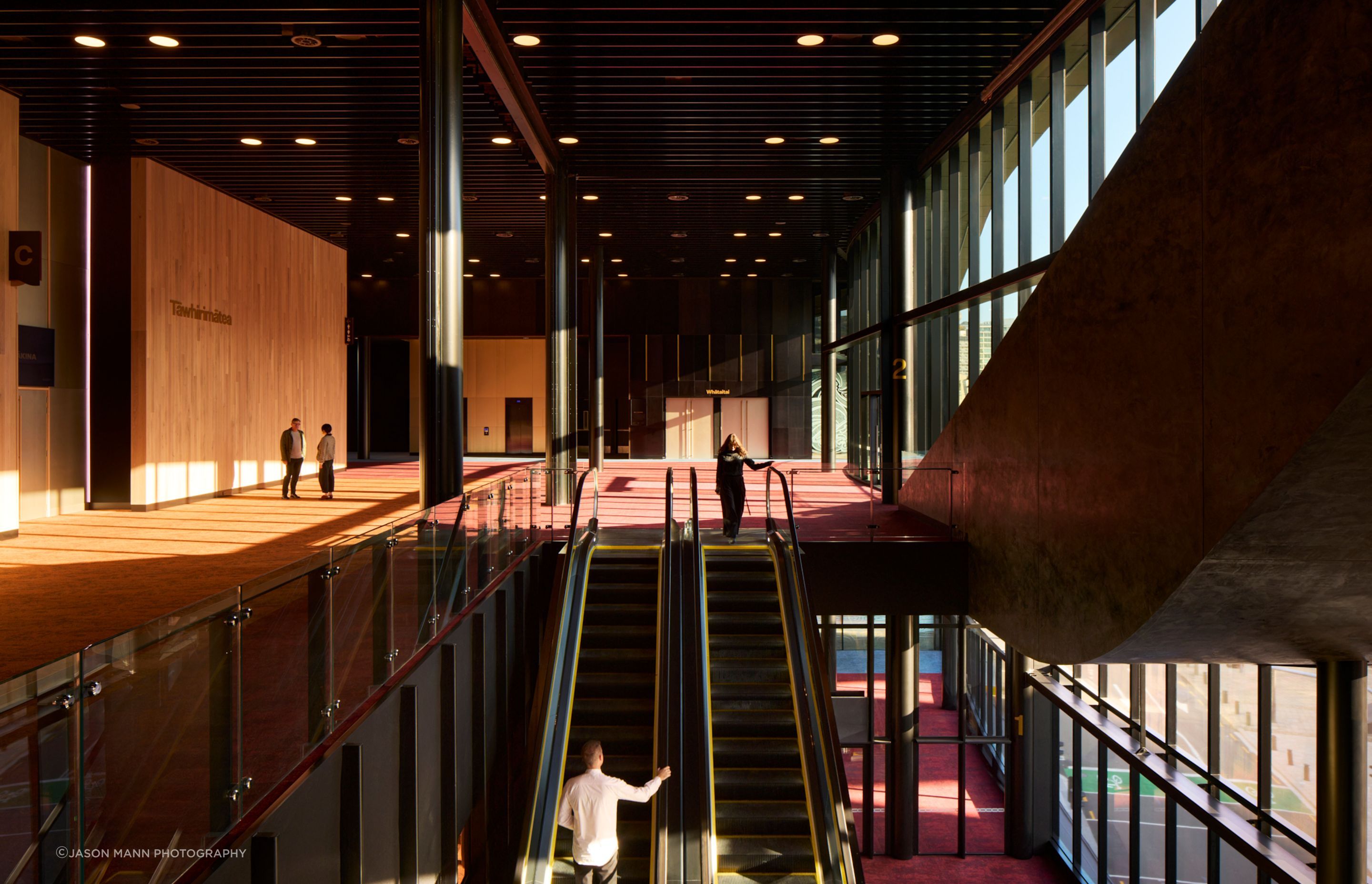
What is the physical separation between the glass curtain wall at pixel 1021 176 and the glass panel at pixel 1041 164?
19 millimetres

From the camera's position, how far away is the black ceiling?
10516 mm

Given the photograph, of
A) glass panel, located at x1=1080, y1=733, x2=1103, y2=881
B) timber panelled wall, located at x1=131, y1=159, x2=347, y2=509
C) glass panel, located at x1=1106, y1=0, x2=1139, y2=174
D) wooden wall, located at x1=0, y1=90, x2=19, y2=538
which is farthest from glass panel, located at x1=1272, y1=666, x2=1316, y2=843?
timber panelled wall, located at x1=131, y1=159, x2=347, y2=509

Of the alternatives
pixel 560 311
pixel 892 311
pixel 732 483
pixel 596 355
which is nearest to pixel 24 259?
pixel 560 311

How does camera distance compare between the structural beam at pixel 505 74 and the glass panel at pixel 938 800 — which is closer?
the structural beam at pixel 505 74

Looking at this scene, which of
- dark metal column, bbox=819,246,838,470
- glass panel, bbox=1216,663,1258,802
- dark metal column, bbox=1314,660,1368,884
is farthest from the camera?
dark metal column, bbox=819,246,838,470

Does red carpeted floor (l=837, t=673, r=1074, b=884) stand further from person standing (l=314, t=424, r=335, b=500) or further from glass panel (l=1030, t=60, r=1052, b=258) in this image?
person standing (l=314, t=424, r=335, b=500)

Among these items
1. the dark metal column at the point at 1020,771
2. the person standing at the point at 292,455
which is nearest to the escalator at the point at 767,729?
the dark metal column at the point at 1020,771

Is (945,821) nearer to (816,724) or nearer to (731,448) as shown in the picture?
(731,448)

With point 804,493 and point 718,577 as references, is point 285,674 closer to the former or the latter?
point 718,577

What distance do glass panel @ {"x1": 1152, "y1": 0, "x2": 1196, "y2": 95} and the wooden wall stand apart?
1402 centimetres

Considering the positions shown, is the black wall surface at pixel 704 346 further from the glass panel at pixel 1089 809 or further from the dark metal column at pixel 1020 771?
the glass panel at pixel 1089 809

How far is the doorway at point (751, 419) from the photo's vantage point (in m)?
33.2

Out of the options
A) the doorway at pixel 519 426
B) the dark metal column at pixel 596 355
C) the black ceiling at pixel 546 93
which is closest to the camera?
the black ceiling at pixel 546 93

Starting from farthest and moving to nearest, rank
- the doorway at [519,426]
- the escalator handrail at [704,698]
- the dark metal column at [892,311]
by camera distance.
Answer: the doorway at [519,426] → the dark metal column at [892,311] → the escalator handrail at [704,698]
